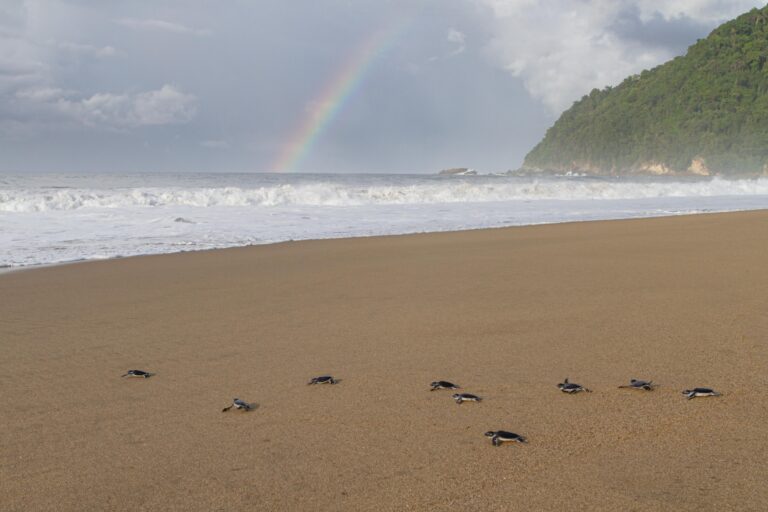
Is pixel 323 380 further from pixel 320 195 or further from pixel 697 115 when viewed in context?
pixel 697 115

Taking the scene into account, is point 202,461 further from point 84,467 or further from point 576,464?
point 576,464

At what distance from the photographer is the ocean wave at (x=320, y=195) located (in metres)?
19.0

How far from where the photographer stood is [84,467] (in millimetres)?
2199

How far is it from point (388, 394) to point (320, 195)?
19956 millimetres

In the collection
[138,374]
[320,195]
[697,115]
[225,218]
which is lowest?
[138,374]

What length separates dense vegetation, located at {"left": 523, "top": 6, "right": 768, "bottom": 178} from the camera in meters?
66.5

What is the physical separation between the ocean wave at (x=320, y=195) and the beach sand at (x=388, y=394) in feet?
47.0

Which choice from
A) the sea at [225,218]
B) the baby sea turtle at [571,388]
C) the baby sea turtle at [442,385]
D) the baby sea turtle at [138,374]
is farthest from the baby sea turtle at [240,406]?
the sea at [225,218]

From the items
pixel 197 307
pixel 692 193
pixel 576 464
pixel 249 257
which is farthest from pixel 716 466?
pixel 692 193

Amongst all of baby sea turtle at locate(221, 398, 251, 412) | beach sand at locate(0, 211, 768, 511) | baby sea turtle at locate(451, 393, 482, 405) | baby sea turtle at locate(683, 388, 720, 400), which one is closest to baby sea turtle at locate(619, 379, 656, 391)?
beach sand at locate(0, 211, 768, 511)

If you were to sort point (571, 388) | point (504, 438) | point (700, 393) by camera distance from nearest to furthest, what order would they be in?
point (504, 438) < point (700, 393) < point (571, 388)

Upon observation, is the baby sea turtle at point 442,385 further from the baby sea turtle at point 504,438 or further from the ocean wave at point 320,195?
the ocean wave at point 320,195

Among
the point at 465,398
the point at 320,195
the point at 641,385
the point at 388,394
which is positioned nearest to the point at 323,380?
the point at 388,394

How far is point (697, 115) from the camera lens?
72.0m
